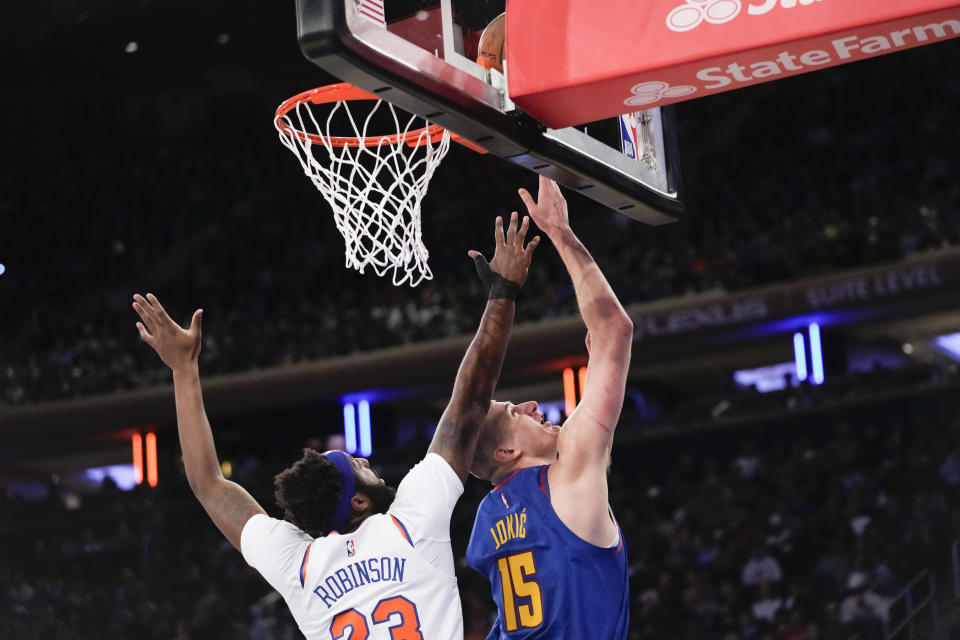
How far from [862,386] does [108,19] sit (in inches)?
440

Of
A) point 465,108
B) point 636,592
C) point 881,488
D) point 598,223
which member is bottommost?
point 636,592

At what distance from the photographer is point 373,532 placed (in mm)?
3371

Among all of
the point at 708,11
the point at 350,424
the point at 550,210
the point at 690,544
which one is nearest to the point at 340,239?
the point at 350,424

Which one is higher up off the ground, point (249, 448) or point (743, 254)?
point (743, 254)

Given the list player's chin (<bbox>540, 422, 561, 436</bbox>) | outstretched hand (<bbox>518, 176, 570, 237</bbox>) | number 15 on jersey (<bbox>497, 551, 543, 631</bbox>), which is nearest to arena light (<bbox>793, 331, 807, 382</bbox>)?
outstretched hand (<bbox>518, 176, 570, 237</bbox>)

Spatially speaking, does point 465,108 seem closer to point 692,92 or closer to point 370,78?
point 370,78

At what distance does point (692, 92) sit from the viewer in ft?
12.1

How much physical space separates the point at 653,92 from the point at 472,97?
20.4 inches

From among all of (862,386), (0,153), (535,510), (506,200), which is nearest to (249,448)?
(506,200)

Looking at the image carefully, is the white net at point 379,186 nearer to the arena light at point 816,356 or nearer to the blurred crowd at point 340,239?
the blurred crowd at point 340,239

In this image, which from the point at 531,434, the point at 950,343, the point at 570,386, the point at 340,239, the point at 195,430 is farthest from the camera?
the point at 340,239

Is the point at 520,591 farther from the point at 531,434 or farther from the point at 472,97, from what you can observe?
the point at 472,97

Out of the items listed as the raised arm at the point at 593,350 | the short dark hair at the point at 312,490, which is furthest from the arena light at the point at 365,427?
the short dark hair at the point at 312,490

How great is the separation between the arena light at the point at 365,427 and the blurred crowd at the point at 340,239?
61.1 inches
